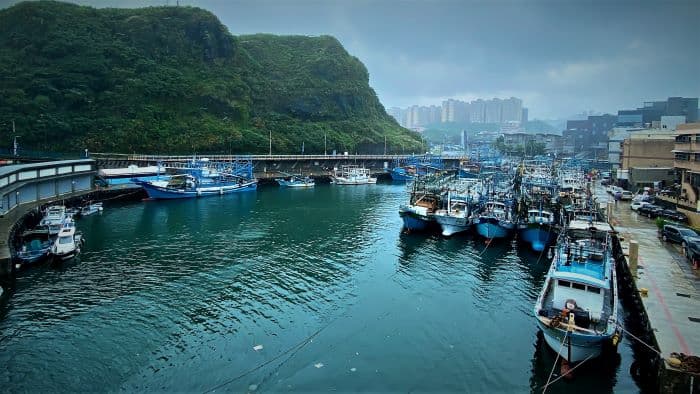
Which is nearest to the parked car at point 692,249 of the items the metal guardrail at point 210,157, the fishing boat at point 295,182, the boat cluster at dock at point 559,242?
the boat cluster at dock at point 559,242

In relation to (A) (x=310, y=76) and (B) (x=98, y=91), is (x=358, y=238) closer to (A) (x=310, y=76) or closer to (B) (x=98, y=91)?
(B) (x=98, y=91)

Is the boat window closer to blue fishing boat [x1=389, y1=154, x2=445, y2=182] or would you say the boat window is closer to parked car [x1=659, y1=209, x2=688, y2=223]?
parked car [x1=659, y1=209, x2=688, y2=223]

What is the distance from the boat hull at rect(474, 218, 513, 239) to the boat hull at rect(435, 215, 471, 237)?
1419 millimetres

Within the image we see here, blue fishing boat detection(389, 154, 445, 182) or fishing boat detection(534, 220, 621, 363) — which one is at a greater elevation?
blue fishing boat detection(389, 154, 445, 182)

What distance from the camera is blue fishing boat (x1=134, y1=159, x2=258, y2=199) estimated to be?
186 ft

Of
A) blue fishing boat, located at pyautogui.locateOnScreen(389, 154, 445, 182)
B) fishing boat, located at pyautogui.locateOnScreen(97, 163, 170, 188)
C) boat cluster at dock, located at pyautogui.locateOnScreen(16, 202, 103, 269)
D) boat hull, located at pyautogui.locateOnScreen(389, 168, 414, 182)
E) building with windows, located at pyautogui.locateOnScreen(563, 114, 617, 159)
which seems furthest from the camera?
building with windows, located at pyautogui.locateOnScreen(563, 114, 617, 159)

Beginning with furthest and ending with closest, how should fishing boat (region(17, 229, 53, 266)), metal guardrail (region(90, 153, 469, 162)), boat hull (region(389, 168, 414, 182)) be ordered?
boat hull (region(389, 168, 414, 182)), metal guardrail (region(90, 153, 469, 162)), fishing boat (region(17, 229, 53, 266))

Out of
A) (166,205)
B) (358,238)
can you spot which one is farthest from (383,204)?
(166,205)

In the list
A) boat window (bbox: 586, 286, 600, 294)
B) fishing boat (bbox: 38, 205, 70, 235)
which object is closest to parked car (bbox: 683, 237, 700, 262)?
boat window (bbox: 586, 286, 600, 294)

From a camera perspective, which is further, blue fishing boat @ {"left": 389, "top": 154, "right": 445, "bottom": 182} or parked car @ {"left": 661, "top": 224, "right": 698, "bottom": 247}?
blue fishing boat @ {"left": 389, "top": 154, "right": 445, "bottom": 182}

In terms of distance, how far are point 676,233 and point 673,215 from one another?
339 inches

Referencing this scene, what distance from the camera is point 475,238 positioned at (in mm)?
36812

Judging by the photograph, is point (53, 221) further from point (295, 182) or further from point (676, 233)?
point (295, 182)

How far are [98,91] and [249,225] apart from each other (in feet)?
202
